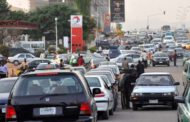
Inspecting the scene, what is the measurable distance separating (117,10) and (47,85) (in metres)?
96.8

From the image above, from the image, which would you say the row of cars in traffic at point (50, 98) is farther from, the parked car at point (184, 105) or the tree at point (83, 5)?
the tree at point (83, 5)

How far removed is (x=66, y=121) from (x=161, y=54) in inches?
2377

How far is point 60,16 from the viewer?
112625 mm

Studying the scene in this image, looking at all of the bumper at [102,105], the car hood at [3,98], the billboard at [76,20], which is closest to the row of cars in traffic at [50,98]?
the car hood at [3,98]

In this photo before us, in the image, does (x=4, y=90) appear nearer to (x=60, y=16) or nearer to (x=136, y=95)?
(x=136, y=95)

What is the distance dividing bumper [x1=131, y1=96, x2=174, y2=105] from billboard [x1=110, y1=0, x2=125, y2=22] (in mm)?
83037

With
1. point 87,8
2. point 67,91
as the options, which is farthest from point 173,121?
point 87,8

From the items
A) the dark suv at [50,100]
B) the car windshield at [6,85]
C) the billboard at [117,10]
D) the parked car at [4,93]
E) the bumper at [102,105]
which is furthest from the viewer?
the billboard at [117,10]

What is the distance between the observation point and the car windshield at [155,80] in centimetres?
2700

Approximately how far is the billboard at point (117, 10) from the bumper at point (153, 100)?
83.0 m

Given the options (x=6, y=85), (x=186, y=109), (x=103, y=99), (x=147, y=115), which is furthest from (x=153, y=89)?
(x=186, y=109)

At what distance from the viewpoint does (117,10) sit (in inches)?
4338

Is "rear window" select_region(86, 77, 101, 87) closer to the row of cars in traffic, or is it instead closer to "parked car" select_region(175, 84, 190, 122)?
"parked car" select_region(175, 84, 190, 122)

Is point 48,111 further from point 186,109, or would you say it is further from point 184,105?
point 184,105
